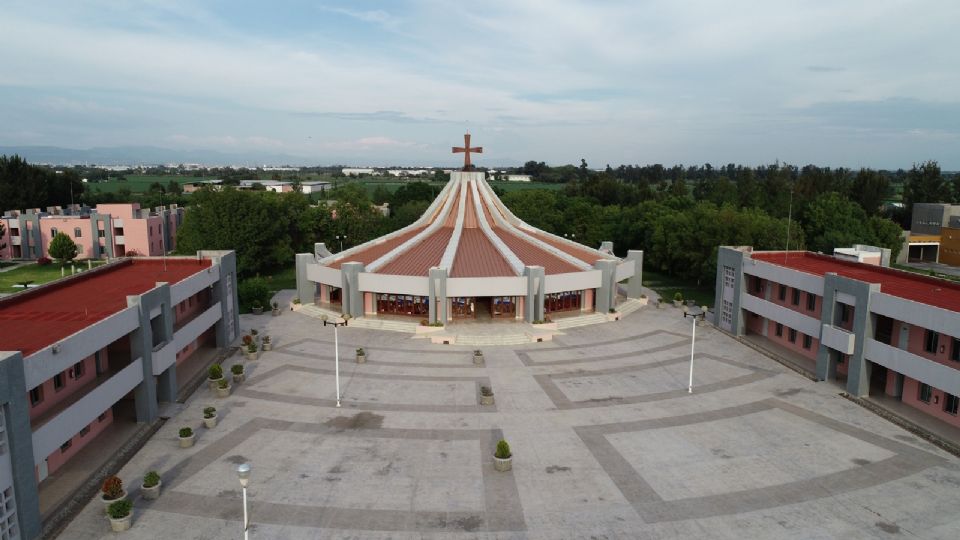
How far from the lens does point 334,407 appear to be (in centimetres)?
2897

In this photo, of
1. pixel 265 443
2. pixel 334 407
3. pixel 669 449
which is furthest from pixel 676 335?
pixel 265 443

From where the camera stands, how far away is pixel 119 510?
733 inches

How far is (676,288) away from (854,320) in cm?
3001

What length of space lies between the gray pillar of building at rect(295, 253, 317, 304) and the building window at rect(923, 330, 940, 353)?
41.9 m

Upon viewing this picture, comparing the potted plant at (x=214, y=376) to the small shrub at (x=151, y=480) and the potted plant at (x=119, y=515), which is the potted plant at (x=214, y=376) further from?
the potted plant at (x=119, y=515)

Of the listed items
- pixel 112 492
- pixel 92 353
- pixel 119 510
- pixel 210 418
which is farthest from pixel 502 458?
pixel 92 353

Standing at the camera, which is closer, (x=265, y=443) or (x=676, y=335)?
(x=265, y=443)

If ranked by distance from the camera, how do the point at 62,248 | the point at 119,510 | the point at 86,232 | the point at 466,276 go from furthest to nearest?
the point at 86,232
the point at 62,248
the point at 466,276
the point at 119,510

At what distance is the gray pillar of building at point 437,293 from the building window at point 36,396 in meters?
24.2

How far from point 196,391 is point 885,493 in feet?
104

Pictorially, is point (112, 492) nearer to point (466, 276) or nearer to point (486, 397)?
point (486, 397)

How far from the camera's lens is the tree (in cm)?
6881

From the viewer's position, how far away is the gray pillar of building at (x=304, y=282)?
5016cm

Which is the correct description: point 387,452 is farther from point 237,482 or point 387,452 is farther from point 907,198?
point 907,198
